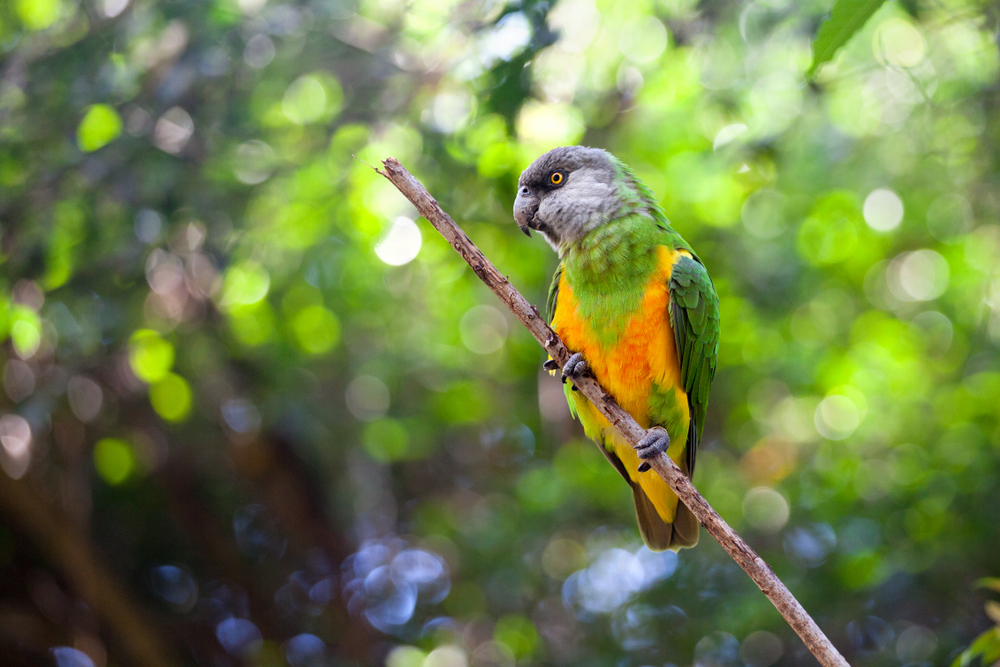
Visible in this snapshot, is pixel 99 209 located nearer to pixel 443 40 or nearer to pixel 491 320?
pixel 443 40

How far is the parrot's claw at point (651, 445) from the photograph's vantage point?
2520 mm

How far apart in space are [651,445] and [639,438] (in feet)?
0.25

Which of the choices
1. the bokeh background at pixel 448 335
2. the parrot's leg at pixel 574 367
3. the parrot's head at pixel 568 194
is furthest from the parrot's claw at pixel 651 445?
the bokeh background at pixel 448 335

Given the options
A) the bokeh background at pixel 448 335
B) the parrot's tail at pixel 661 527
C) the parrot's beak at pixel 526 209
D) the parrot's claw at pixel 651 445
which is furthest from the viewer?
the bokeh background at pixel 448 335

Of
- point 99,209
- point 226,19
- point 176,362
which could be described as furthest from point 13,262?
point 226,19

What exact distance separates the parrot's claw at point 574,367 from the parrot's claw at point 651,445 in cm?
36

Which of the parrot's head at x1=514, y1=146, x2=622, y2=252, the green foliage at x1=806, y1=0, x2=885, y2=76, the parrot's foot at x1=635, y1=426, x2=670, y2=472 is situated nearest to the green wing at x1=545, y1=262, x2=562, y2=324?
the parrot's head at x1=514, y1=146, x2=622, y2=252

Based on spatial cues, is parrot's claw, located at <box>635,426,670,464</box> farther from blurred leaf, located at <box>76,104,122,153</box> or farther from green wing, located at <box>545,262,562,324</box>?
blurred leaf, located at <box>76,104,122,153</box>

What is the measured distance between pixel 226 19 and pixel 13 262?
2121mm

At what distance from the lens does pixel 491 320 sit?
713 centimetres

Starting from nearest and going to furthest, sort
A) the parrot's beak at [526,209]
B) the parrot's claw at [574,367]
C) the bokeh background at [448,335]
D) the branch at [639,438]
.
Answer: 1. the branch at [639,438]
2. the parrot's claw at [574,367]
3. the parrot's beak at [526,209]
4. the bokeh background at [448,335]

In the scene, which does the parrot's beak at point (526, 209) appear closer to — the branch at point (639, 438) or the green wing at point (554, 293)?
the green wing at point (554, 293)

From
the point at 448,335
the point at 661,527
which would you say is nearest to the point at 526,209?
the point at 661,527

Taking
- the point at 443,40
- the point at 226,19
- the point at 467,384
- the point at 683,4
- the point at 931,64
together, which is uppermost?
the point at 226,19
